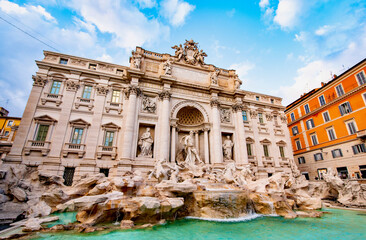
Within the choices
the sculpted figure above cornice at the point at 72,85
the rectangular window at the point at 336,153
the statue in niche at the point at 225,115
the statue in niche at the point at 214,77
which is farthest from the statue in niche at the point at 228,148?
the sculpted figure above cornice at the point at 72,85

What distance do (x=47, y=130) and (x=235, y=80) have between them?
19073 millimetres

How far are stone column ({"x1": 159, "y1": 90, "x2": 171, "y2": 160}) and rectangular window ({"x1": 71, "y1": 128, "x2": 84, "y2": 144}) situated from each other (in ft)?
21.7

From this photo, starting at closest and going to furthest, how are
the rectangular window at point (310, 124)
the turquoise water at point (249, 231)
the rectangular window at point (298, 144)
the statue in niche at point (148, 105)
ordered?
the turquoise water at point (249, 231) → the statue in niche at point (148, 105) → the rectangular window at point (310, 124) → the rectangular window at point (298, 144)

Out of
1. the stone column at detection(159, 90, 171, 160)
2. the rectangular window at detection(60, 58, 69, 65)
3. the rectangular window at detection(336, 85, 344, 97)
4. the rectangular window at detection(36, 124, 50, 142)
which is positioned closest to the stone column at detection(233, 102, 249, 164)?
the stone column at detection(159, 90, 171, 160)

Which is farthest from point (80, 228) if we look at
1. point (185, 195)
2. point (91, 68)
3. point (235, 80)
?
point (235, 80)

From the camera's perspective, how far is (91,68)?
16375mm

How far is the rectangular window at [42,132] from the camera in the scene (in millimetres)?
13354

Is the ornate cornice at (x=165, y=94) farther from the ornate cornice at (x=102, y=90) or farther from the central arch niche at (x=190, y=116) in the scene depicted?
the ornate cornice at (x=102, y=90)

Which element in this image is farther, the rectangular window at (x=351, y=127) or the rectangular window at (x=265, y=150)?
the rectangular window at (x=265, y=150)

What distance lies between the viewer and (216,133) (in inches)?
677

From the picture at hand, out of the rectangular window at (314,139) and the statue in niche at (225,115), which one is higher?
the statue in niche at (225,115)

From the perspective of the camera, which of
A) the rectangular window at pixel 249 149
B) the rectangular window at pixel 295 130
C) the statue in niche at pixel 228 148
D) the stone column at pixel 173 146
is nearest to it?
the stone column at pixel 173 146

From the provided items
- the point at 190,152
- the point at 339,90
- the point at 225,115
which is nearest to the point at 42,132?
the point at 190,152

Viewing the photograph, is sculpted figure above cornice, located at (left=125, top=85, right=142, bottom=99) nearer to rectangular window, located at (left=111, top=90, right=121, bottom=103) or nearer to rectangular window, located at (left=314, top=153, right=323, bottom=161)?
rectangular window, located at (left=111, top=90, right=121, bottom=103)
